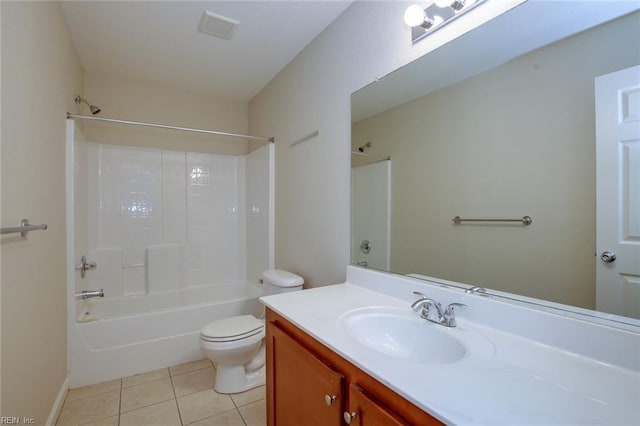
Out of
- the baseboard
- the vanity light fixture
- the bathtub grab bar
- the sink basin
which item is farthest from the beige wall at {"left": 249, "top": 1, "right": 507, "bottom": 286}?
the baseboard

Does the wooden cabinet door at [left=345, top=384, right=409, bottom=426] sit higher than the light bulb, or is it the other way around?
the light bulb

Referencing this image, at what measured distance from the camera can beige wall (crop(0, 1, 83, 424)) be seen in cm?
111

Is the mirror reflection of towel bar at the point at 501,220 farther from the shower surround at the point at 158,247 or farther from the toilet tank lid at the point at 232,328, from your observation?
the shower surround at the point at 158,247

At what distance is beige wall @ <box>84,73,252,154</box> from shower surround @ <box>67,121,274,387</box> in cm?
11

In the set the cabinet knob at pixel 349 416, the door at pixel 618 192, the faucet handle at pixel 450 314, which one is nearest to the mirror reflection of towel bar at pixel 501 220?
the door at pixel 618 192

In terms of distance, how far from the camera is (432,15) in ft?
4.17

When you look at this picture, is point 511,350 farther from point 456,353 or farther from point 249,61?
point 249,61

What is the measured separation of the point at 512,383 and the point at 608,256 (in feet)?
1.57

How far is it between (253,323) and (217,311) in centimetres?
65

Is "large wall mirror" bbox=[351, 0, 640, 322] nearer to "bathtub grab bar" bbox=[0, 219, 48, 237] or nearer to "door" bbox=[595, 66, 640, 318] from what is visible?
"door" bbox=[595, 66, 640, 318]

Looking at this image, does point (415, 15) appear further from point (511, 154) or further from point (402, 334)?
point (402, 334)

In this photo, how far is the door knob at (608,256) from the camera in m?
0.82

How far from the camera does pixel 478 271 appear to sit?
3.67 ft

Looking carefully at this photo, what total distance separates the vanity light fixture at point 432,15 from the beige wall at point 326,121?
0.10 ft
